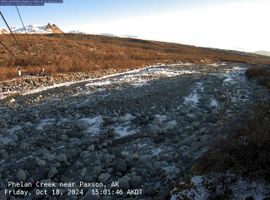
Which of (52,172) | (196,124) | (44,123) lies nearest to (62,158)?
(52,172)

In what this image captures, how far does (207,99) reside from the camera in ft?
52.9

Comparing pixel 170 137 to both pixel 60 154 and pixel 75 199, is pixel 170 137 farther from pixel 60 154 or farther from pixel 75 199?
pixel 75 199

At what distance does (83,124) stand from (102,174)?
4.26 meters

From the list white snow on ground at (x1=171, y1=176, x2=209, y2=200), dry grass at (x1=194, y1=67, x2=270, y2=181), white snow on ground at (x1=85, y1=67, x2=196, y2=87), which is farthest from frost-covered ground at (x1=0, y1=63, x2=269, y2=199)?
white snow on ground at (x1=85, y1=67, x2=196, y2=87)

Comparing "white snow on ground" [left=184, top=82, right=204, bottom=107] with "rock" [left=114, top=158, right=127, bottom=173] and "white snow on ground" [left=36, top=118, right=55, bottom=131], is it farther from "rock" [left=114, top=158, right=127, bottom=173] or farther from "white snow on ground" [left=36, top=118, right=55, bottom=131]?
"rock" [left=114, top=158, right=127, bottom=173]

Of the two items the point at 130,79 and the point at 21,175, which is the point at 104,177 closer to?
the point at 21,175

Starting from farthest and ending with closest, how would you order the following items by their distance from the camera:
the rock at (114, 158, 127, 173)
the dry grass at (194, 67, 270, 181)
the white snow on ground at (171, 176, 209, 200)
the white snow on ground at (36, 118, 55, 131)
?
the white snow on ground at (36, 118, 55, 131) < the rock at (114, 158, 127, 173) < the white snow on ground at (171, 176, 209, 200) < the dry grass at (194, 67, 270, 181)

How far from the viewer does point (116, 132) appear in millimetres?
10867

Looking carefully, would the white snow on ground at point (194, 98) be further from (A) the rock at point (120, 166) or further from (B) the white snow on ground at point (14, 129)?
(B) the white snow on ground at point (14, 129)

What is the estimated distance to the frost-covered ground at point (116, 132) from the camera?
7.70m

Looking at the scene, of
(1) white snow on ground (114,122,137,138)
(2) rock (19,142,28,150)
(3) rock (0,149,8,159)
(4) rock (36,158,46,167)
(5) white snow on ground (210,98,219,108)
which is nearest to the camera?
(4) rock (36,158,46,167)

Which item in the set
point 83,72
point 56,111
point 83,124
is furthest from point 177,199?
point 83,72

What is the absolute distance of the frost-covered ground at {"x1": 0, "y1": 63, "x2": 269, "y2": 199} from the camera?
→ 7.70m

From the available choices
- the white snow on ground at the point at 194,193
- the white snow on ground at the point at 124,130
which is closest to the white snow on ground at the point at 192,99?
the white snow on ground at the point at 124,130
